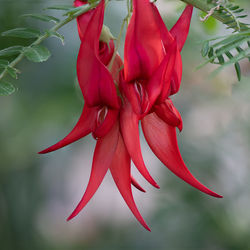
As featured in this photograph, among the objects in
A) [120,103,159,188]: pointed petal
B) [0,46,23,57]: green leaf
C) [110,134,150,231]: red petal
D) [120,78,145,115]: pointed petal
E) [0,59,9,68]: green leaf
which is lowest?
→ [110,134,150,231]: red petal

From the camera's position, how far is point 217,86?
1878mm

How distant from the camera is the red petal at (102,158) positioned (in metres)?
0.58

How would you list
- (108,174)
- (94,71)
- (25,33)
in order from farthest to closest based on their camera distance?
1. (108,174)
2. (25,33)
3. (94,71)

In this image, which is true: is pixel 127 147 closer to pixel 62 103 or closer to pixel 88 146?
pixel 62 103

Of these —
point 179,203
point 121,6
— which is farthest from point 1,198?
point 121,6

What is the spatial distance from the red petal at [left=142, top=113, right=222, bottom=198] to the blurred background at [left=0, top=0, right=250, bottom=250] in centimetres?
112

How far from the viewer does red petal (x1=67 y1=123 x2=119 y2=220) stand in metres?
0.58

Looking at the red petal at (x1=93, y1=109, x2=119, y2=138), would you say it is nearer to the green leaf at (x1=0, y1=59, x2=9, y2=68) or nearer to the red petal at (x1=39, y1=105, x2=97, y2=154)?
the red petal at (x1=39, y1=105, x2=97, y2=154)

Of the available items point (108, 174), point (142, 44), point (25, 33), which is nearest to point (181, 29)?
point (142, 44)

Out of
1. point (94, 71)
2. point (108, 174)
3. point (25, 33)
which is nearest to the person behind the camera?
point (94, 71)

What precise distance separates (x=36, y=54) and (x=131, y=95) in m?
0.14

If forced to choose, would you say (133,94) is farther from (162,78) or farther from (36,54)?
(36,54)

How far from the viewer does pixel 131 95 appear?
0.57 metres

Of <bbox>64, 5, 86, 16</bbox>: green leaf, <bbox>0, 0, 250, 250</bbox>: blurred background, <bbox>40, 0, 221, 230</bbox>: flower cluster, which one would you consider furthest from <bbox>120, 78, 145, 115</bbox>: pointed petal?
<bbox>0, 0, 250, 250</bbox>: blurred background
